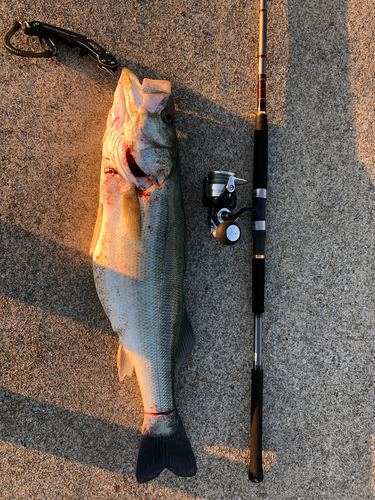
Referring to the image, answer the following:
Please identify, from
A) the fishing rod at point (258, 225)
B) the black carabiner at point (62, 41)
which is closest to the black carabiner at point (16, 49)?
the black carabiner at point (62, 41)

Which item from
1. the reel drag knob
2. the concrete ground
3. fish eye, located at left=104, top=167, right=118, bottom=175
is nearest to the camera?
the reel drag knob

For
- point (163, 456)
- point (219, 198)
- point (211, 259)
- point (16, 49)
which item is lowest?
point (163, 456)

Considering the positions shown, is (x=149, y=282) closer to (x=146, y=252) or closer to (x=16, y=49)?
(x=146, y=252)

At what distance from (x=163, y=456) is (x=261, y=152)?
6.34 ft

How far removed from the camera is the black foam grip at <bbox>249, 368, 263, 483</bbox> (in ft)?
6.40

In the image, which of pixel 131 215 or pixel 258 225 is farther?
pixel 258 225

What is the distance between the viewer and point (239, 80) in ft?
7.07

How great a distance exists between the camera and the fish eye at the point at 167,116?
1.76 m

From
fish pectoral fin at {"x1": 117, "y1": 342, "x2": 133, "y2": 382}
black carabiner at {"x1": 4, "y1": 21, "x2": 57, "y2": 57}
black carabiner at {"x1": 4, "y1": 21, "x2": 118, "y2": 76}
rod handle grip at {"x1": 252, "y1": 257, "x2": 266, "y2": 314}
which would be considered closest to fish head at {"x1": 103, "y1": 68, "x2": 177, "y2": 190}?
black carabiner at {"x1": 4, "y1": 21, "x2": 118, "y2": 76}

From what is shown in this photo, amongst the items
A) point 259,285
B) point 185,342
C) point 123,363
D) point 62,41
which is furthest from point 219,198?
point 62,41

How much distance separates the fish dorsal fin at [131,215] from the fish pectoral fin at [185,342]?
0.61 metres

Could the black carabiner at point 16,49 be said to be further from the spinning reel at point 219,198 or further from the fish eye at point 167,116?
the spinning reel at point 219,198

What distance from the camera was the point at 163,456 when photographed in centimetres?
178

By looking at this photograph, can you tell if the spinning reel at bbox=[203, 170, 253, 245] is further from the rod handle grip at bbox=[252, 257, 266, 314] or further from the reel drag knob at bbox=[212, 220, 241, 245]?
the rod handle grip at bbox=[252, 257, 266, 314]
